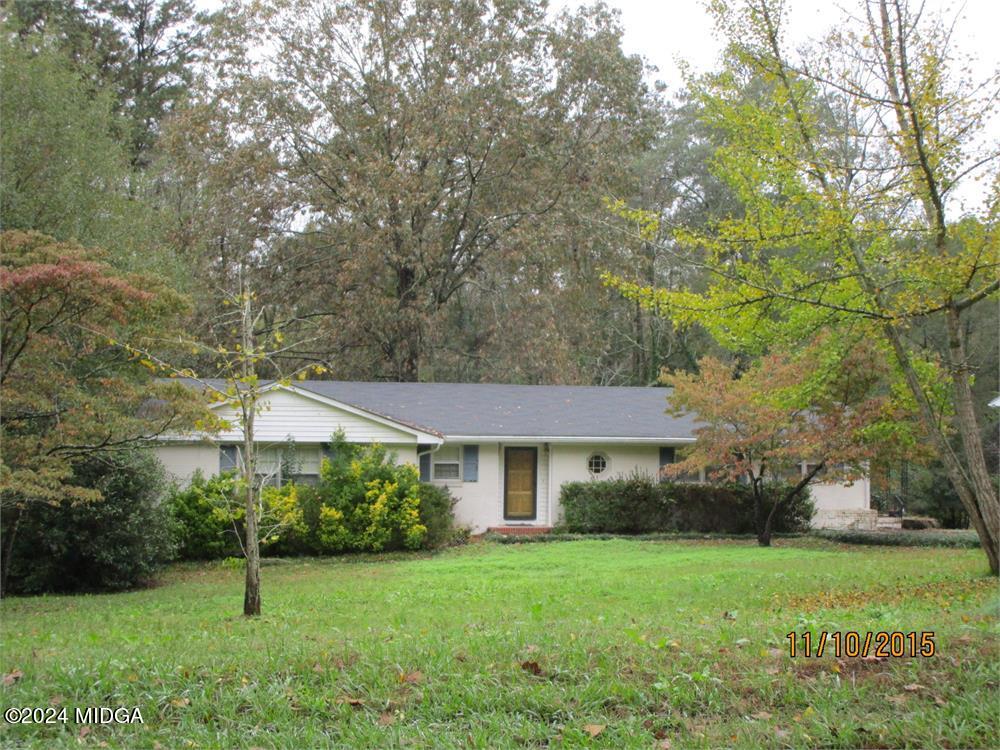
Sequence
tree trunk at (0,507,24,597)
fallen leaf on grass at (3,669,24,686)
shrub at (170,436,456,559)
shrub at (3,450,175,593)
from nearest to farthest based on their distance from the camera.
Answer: fallen leaf on grass at (3,669,24,686) → tree trunk at (0,507,24,597) → shrub at (3,450,175,593) → shrub at (170,436,456,559)

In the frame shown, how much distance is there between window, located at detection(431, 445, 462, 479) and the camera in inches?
974

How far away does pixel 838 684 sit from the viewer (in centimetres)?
555

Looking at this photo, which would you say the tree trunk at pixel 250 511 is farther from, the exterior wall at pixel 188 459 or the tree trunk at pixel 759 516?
the tree trunk at pixel 759 516

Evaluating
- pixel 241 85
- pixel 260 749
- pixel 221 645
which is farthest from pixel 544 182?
pixel 260 749

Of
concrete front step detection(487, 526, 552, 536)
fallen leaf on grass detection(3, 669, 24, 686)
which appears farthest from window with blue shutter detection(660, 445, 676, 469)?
fallen leaf on grass detection(3, 669, 24, 686)

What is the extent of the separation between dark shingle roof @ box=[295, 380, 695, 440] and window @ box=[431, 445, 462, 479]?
0.72 meters

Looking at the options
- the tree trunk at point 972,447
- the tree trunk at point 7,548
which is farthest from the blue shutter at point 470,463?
the tree trunk at point 972,447

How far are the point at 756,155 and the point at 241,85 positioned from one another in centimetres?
2213

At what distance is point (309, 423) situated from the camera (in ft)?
74.2

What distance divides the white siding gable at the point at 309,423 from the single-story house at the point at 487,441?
0.08 feet

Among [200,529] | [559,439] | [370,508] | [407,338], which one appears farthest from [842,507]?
[200,529]

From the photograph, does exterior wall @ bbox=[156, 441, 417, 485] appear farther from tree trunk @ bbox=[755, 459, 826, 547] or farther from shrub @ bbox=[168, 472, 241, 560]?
tree trunk @ bbox=[755, 459, 826, 547]
